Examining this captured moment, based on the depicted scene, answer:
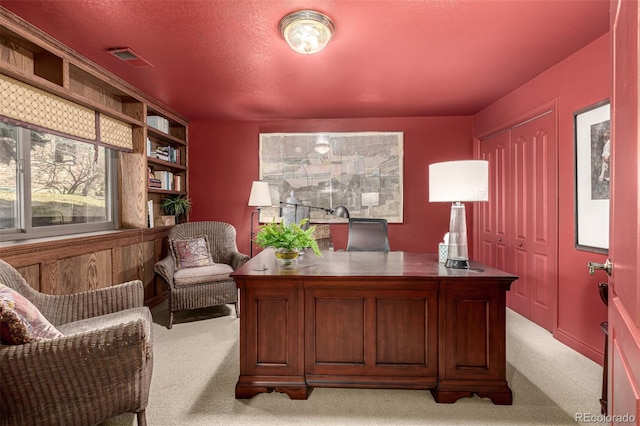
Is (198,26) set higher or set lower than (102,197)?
higher

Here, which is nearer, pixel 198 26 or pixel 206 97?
pixel 198 26

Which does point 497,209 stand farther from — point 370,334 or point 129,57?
point 129,57

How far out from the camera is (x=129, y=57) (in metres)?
2.71

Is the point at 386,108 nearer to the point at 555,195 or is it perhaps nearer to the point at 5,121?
the point at 555,195

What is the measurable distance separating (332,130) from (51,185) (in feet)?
10.8

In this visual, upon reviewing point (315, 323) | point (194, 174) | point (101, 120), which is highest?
point (101, 120)

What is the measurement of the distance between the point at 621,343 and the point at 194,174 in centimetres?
488

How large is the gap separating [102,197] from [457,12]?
3.77m

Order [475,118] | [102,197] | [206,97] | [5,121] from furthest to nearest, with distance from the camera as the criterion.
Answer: [475,118] < [206,97] < [102,197] < [5,121]

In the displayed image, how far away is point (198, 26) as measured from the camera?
2246 mm

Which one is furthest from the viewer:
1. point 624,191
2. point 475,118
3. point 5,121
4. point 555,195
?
point 475,118

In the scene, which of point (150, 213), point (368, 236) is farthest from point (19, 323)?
point (368, 236)

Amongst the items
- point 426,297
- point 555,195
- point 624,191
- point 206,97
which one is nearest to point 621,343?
point 624,191

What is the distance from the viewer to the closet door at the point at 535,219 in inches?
119
